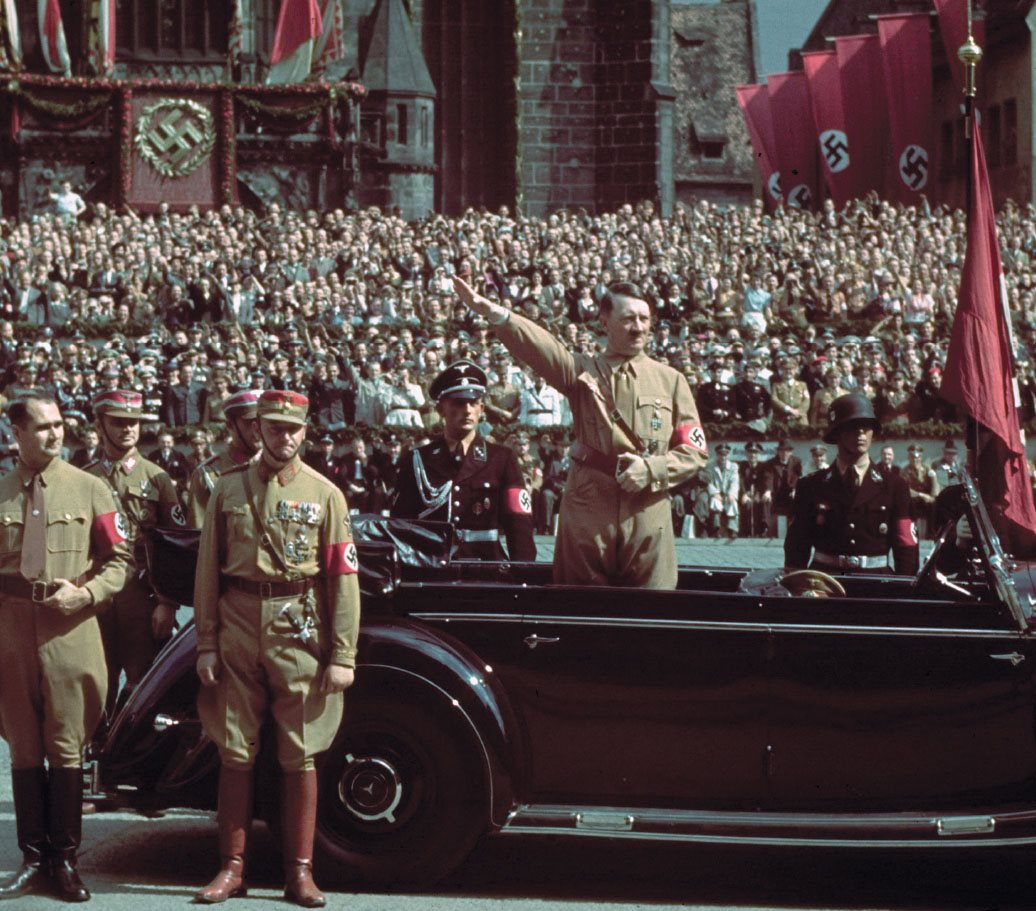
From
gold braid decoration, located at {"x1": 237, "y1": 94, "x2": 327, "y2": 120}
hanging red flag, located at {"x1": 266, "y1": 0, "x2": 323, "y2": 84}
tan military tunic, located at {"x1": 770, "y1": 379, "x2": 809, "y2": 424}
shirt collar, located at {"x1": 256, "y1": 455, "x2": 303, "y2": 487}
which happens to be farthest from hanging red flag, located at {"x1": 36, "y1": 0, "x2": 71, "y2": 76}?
shirt collar, located at {"x1": 256, "y1": 455, "x2": 303, "y2": 487}

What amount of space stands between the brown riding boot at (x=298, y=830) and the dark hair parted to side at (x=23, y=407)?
5.02ft

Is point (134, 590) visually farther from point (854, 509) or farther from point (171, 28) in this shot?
point (171, 28)

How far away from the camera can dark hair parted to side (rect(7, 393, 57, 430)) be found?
710cm

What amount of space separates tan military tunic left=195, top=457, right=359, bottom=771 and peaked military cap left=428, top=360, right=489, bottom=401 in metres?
2.24

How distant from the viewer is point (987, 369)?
418 inches

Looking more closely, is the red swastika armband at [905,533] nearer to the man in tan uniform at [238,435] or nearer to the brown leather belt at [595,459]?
the brown leather belt at [595,459]

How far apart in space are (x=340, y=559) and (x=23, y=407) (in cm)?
122

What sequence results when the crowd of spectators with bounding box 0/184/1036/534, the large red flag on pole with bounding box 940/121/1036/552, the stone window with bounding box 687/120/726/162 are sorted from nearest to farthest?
the large red flag on pole with bounding box 940/121/1036/552, the crowd of spectators with bounding box 0/184/1036/534, the stone window with bounding box 687/120/726/162

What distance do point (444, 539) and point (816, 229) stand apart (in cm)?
2755

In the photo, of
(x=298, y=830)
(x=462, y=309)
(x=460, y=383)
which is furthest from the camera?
(x=462, y=309)

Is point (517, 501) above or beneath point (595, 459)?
beneath

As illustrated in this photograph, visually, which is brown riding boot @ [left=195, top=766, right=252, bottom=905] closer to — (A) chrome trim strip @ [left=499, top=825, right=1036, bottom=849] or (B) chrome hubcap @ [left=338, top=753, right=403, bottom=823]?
(B) chrome hubcap @ [left=338, top=753, right=403, bottom=823]

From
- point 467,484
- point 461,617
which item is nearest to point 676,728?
point 461,617

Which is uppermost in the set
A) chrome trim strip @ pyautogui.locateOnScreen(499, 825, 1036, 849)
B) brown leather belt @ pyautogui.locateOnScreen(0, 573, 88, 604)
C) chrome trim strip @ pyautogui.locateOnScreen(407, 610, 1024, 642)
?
brown leather belt @ pyautogui.locateOnScreen(0, 573, 88, 604)
